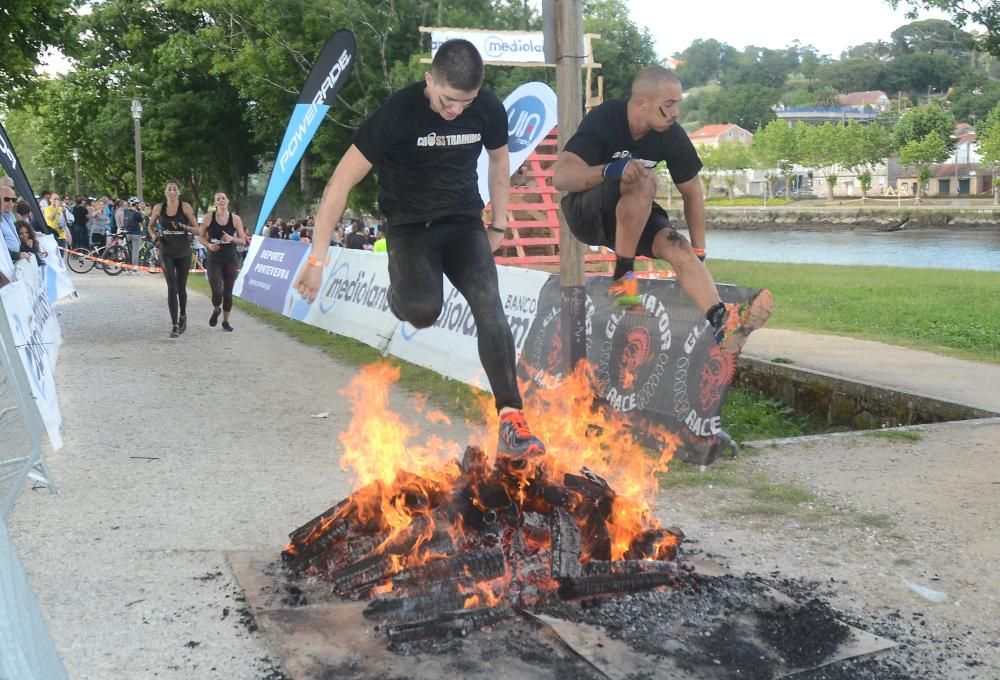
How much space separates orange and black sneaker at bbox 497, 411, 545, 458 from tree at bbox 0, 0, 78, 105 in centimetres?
2253

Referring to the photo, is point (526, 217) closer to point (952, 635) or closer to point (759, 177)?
point (952, 635)

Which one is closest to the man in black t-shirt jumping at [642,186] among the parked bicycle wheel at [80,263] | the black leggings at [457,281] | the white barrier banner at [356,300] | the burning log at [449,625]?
the black leggings at [457,281]

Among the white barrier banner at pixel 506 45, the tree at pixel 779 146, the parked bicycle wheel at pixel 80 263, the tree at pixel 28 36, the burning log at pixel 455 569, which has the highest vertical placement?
the tree at pixel 779 146

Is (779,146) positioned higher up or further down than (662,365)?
higher up

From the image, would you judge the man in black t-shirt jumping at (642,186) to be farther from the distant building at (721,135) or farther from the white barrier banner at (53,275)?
the distant building at (721,135)

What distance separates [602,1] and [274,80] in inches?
745

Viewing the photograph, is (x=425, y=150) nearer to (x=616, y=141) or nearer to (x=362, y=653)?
(x=616, y=141)

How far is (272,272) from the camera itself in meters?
19.6

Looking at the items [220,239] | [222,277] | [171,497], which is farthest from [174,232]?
[171,497]

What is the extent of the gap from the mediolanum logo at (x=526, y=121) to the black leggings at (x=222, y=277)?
15.2 ft

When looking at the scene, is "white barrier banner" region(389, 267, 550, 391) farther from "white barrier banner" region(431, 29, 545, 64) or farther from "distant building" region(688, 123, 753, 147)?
"distant building" region(688, 123, 753, 147)

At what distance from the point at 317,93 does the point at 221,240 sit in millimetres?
3960

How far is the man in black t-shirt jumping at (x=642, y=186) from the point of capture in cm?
511

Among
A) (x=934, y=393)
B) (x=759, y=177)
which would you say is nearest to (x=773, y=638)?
(x=934, y=393)
